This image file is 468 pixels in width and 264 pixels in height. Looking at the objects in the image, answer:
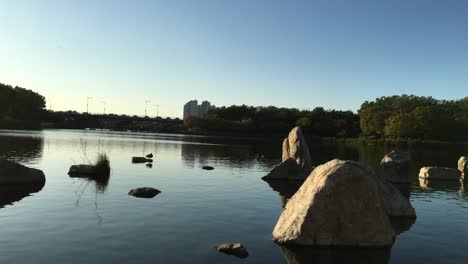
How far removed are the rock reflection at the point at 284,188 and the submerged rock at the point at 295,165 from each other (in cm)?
157

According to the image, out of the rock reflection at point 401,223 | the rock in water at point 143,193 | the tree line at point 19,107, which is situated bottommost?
the rock reflection at point 401,223

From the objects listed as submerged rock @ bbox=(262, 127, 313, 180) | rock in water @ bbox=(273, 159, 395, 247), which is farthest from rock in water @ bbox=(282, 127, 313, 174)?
rock in water @ bbox=(273, 159, 395, 247)

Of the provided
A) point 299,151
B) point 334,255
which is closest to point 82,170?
point 299,151

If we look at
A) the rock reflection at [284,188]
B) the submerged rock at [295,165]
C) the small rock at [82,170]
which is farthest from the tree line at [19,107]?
the rock reflection at [284,188]

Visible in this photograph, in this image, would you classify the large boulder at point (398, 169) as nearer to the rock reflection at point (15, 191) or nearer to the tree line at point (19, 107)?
the rock reflection at point (15, 191)

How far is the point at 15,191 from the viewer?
28.9 metres

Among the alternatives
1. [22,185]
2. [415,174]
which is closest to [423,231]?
[22,185]

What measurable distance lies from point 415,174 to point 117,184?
36658 millimetres

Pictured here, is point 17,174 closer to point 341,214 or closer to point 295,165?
point 341,214

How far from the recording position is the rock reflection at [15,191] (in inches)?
1014

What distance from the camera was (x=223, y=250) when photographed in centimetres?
1700

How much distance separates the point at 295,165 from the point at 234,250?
2726 cm

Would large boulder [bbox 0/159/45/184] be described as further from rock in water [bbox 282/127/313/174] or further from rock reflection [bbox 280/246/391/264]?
rock in water [bbox 282/127/313/174]

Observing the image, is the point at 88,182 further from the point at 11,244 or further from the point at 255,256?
the point at 255,256
